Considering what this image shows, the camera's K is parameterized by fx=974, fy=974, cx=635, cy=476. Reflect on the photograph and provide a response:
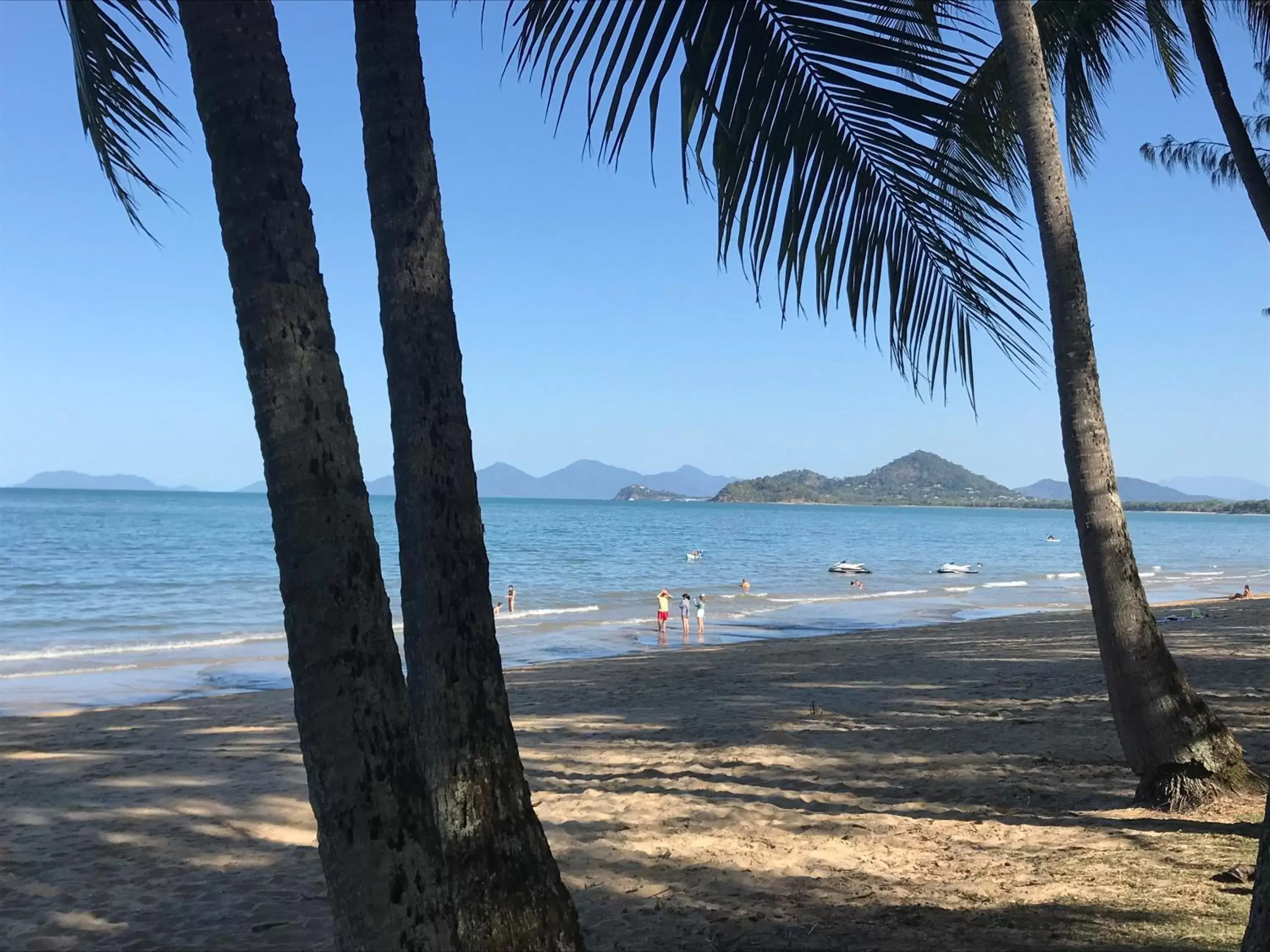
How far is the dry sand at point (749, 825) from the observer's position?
14.0ft

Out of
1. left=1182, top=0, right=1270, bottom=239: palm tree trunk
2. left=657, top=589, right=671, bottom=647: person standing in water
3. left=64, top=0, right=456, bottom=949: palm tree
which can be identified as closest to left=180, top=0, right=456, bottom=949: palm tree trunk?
left=64, top=0, right=456, bottom=949: palm tree

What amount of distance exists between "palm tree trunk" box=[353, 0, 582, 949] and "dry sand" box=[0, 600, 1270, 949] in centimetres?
145

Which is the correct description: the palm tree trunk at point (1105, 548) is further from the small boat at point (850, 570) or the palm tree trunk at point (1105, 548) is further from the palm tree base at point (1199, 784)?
the small boat at point (850, 570)

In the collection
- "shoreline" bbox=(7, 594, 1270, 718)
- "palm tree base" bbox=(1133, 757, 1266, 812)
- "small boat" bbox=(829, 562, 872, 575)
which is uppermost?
"palm tree base" bbox=(1133, 757, 1266, 812)

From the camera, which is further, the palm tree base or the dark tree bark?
the palm tree base

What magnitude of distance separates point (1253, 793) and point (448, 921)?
4721 mm

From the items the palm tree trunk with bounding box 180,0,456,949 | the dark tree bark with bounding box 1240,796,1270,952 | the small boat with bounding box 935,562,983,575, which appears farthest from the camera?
the small boat with bounding box 935,562,983,575

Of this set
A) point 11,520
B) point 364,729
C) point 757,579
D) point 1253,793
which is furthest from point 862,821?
point 11,520

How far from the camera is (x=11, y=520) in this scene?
3051 inches

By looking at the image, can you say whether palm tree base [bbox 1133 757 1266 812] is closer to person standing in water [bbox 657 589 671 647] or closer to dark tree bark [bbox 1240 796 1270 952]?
dark tree bark [bbox 1240 796 1270 952]

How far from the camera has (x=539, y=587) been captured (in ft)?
119

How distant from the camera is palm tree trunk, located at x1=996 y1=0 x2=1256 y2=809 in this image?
514cm

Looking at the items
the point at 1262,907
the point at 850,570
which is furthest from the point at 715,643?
the point at 850,570

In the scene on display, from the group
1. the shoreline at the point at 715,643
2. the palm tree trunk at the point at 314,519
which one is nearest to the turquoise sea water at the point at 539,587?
the shoreline at the point at 715,643
